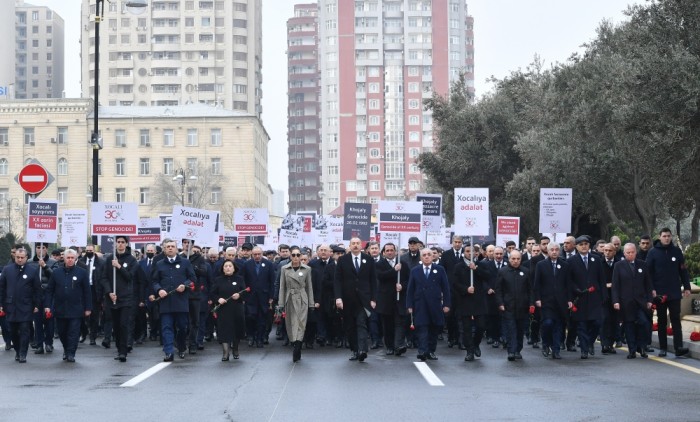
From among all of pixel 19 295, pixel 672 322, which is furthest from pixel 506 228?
pixel 19 295

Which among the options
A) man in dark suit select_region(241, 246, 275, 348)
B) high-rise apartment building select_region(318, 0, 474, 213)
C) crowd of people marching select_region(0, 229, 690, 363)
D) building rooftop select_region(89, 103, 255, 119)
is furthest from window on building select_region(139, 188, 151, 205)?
crowd of people marching select_region(0, 229, 690, 363)

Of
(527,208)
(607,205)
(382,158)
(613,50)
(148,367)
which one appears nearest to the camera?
(148,367)

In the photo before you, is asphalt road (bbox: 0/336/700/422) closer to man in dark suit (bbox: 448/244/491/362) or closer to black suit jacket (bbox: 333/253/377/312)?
man in dark suit (bbox: 448/244/491/362)

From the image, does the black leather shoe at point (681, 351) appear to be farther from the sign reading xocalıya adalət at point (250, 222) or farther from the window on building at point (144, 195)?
the window on building at point (144, 195)

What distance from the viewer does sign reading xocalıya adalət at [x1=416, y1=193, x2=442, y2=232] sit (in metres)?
31.0

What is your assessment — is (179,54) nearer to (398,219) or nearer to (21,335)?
(398,219)

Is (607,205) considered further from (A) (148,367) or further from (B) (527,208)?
(A) (148,367)

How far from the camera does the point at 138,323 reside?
25531mm

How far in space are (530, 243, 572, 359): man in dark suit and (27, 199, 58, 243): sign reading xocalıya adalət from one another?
966 cm

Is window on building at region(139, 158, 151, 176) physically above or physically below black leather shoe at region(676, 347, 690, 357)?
above

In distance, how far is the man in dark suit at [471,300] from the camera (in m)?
20.7

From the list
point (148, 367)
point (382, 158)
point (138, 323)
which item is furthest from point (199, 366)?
point (382, 158)

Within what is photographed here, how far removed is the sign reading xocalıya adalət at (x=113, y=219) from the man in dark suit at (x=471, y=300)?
6.11 metres

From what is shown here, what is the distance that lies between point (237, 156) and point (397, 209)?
102 meters
